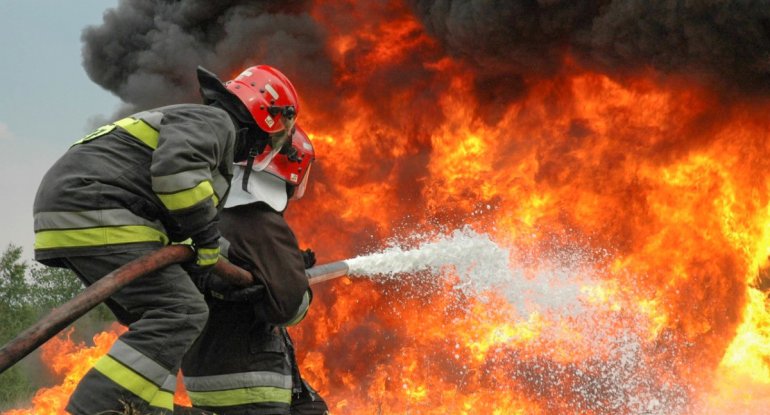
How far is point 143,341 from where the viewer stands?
3.12 meters

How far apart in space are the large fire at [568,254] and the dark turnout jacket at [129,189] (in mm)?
4961

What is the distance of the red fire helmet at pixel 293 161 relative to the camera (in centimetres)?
423

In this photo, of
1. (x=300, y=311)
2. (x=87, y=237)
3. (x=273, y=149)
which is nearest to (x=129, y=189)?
(x=87, y=237)

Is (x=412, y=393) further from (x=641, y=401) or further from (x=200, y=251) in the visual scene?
(x=200, y=251)

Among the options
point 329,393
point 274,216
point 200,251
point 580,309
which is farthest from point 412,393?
point 200,251

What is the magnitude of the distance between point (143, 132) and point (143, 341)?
945 mm

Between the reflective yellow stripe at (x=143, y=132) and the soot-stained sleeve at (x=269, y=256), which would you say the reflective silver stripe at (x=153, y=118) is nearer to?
the reflective yellow stripe at (x=143, y=132)

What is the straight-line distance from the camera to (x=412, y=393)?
8.13 m

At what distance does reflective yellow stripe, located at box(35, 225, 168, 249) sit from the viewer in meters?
3.18

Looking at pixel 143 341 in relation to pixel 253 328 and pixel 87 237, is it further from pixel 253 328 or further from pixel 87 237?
pixel 253 328

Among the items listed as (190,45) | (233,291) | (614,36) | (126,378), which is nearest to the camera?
(126,378)

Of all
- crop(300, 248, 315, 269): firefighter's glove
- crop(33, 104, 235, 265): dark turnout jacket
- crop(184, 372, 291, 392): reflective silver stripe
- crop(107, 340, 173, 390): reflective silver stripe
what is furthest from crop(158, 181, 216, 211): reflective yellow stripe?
crop(300, 248, 315, 269): firefighter's glove

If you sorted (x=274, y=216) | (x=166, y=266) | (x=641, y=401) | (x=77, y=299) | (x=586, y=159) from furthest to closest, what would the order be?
(x=586, y=159)
(x=641, y=401)
(x=274, y=216)
(x=166, y=266)
(x=77, y=299)

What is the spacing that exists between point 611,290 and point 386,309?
2.62 m
